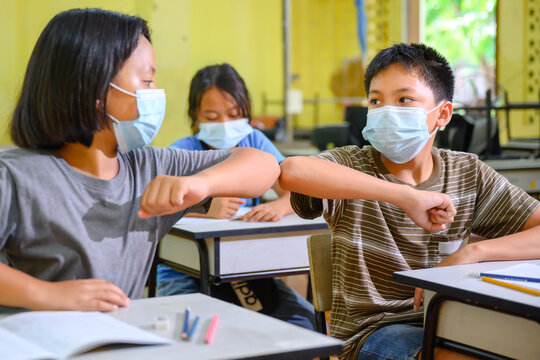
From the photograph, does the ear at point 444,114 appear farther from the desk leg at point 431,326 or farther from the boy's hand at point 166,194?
the boy's hand at point 166,194

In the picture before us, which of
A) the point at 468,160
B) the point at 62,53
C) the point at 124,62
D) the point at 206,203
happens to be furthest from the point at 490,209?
the point at 62,53

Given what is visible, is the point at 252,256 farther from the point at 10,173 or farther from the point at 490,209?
the point at 10,173

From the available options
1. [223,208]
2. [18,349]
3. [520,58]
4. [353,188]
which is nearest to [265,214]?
[223,208]

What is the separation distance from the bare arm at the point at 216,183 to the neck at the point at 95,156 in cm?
19

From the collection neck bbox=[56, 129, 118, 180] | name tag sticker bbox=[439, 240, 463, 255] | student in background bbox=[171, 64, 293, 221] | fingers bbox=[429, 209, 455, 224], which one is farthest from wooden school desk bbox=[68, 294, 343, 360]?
student in background bbox=[171, 64, 293, 221]

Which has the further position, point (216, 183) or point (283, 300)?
point (283, 300)

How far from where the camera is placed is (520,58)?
6.48 meters

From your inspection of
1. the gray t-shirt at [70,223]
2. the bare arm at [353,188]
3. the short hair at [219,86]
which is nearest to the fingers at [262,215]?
the short hair at [219,86]

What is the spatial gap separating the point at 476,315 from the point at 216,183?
1.96 ft

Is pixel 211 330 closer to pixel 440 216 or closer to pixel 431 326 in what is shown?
pixel 431 326

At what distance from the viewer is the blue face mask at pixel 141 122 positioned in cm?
128

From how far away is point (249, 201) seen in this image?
112 inches

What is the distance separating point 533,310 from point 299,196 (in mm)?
654

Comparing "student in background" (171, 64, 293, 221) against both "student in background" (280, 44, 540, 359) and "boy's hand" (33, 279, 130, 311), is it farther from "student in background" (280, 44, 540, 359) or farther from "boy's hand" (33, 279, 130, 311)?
"boy's hand" (33, 279, 130, 311)
